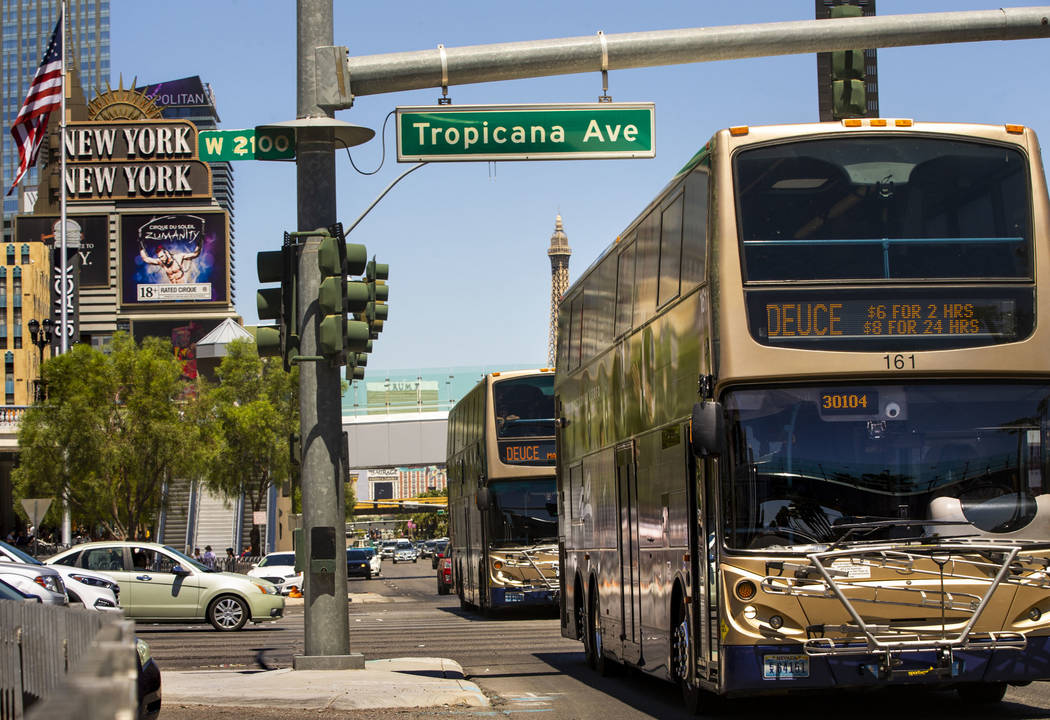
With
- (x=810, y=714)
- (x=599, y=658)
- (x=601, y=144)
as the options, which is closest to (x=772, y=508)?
(x=810, y=714)

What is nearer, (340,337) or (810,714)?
(810,714)

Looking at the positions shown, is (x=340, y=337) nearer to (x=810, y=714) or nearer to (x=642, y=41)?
(x=642, y=41)

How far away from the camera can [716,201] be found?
35.9 feet

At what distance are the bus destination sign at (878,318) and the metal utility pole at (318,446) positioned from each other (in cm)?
572

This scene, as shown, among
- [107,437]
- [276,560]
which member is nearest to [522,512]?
[276,560]

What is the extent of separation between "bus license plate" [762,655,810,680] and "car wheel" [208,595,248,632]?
18.9 m

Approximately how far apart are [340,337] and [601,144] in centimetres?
298

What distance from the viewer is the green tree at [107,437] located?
46156 millimetres

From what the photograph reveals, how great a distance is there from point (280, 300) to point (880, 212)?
20.9 feet

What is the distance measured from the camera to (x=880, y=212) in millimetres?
10953

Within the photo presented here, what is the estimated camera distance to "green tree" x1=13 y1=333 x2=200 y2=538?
151ft

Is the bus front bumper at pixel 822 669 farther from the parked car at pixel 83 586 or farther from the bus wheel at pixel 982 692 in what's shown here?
the parked car at pixel 83 586

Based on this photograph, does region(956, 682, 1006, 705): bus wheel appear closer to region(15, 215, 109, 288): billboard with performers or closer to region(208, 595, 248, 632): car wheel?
region(208, 595, 248, 632): car wheel

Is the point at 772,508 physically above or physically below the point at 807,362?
below
